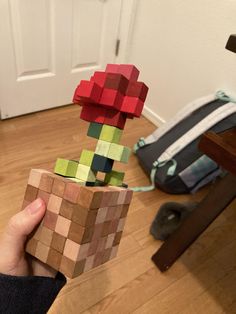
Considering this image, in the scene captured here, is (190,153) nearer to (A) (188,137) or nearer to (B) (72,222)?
(A) (188,137)

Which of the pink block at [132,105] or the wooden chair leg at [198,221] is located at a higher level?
the pink block at [132,105]

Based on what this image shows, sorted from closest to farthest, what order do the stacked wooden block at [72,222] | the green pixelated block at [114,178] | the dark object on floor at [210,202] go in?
the stacked wooden block at [72,222] → the green pixelated block at [114,178] → the dark object on floor at [210,202]

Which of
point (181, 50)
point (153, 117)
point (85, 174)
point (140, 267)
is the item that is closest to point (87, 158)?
point (85, 174)

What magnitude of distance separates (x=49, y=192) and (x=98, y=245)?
0.12 meters

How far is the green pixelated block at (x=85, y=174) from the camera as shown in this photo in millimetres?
491

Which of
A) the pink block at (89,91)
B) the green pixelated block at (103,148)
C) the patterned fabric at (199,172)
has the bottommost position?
the patterned fabric at (199,172)

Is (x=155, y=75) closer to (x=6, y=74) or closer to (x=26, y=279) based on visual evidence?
(x=6, y=74)

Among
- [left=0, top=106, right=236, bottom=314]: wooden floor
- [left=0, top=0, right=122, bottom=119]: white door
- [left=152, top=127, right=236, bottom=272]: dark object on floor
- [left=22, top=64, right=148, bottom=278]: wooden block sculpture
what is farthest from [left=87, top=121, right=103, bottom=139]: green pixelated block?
[left=0, top=0, right=122, bottom=119]: white door

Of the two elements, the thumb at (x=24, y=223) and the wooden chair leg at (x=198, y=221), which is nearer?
the thumb at (x=24, y=223)

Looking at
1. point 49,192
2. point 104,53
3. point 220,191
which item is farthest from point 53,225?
point 104,53

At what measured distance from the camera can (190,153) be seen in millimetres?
1190

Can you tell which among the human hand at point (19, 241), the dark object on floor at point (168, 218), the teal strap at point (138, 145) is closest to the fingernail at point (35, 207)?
the human hand at point (19, 241)

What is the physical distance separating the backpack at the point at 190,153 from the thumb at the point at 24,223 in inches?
31.4

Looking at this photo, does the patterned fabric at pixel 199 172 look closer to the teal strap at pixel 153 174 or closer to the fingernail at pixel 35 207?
the teal strap at pixel 153 174
